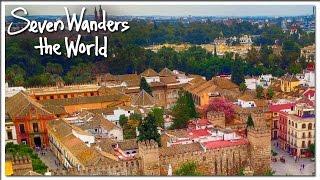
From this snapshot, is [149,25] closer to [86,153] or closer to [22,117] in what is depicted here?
[22,117]

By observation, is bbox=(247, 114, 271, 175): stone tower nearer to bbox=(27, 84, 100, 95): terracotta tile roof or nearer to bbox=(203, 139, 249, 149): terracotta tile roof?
bbox=(203, 139, 249, 149): terracotta tile roof

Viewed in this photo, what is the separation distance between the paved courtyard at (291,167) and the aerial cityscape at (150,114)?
0.6 inches

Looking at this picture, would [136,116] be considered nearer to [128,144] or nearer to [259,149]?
[128,144]

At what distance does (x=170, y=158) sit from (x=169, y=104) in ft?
17.6

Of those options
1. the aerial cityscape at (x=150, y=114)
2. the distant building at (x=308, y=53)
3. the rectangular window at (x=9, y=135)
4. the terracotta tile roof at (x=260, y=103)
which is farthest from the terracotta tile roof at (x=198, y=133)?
the distant building at (x=308, y=53)

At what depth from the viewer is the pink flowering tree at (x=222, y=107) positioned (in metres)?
9.61

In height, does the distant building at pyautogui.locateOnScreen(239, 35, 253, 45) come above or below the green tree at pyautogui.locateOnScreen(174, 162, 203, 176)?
above

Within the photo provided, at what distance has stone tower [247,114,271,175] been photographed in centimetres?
730

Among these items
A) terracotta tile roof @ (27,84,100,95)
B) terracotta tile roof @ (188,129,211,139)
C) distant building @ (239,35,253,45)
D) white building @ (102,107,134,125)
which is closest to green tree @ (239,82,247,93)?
terracotta tile roof @ (27,84,100,95)

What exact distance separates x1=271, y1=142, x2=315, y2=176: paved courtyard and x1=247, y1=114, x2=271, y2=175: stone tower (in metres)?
0.24

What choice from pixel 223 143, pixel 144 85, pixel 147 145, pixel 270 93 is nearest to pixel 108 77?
pixel 144 85

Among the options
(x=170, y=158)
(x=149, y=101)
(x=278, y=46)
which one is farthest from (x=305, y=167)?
(x=278, y=46)

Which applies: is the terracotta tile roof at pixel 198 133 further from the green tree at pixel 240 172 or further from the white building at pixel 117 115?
the white building at pixel 117 115

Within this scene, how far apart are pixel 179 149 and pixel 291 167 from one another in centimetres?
186
